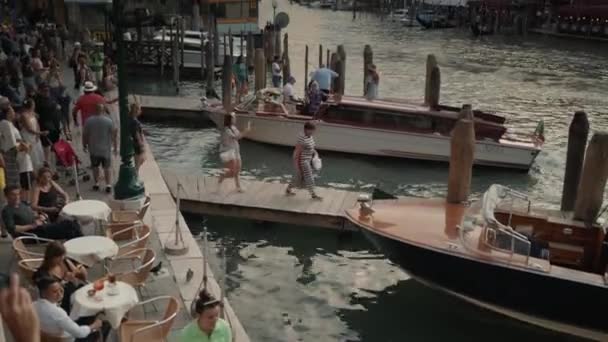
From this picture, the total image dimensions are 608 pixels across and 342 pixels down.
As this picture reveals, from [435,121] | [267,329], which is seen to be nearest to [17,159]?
[267,329]

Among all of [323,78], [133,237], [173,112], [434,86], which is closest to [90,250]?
[133,237]

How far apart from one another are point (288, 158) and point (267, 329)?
8.88 metres

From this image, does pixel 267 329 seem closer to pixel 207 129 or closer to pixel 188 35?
pixel 207 129

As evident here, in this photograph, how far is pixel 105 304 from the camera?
605 cm

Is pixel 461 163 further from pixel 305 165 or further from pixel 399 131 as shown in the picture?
pixel 399 131

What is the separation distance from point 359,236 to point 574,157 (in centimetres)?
413

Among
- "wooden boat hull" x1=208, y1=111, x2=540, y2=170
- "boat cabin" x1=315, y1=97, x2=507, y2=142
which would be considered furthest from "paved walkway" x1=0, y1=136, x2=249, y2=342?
"boat cabin" x1=315, y1=97, x2=507, y2=142

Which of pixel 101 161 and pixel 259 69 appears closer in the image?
pixel 101 161

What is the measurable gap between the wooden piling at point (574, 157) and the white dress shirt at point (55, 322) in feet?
31.3

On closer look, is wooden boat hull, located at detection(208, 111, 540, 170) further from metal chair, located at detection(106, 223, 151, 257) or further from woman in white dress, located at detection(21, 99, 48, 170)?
metal chair, located at detection(106, 223, 151, 257)

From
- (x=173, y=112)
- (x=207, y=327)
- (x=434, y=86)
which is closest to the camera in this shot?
(x=207, y=327)

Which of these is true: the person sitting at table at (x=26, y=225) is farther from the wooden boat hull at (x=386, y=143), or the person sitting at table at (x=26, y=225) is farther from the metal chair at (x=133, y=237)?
the wooden boat hull at (x=386, y=143)

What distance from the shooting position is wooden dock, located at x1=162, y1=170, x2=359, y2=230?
1204cm

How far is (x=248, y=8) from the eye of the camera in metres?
37.9
